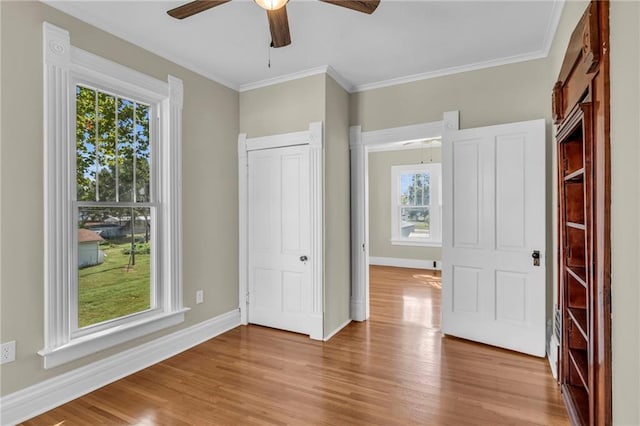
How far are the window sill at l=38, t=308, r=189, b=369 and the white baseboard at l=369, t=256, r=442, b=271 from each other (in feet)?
17.3

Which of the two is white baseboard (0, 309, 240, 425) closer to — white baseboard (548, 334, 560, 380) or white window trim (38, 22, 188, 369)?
white window trim (38, 22, 188, 369)

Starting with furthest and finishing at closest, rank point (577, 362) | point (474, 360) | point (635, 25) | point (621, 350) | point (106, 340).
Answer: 1. point (474, 360)
2. point (106, 340)
3. point (577, 362)
4. point (621, 350)
5. point (635, 25)

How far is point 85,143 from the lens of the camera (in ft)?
8.77

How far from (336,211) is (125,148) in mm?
2110

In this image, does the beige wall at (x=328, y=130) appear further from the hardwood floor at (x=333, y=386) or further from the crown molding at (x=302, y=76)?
the hardwood floor at (x=333, y=386)

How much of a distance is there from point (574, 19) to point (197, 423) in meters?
3.43

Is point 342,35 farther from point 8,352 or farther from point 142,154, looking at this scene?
point 8,352

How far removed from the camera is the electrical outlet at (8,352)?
216 cm

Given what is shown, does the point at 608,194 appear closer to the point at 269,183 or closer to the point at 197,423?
the point at 197,423

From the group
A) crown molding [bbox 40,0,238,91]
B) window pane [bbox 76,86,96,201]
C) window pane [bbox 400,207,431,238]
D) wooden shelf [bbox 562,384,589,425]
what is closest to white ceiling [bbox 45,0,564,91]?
crown molding [bbox 40,0,238,91]

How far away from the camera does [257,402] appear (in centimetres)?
242

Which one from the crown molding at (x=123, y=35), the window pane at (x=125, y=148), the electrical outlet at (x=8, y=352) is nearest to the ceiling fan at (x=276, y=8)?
the crown molding at (x=123, y=35)

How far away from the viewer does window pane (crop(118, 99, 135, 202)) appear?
2.93 meters

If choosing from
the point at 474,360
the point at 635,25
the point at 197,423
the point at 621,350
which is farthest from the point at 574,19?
the point at 197,423
